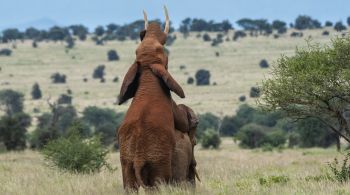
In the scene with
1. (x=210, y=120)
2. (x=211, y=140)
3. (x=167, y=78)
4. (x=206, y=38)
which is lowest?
(x=210, y=120)

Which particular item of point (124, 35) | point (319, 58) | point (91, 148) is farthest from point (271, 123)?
point (124, 35)

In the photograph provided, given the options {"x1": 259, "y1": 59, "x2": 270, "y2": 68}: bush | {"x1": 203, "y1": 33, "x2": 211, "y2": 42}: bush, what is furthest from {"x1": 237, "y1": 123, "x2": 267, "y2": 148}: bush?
{"x1": 203, "y1": 33, "x2": 211, "y2": 42}: bush

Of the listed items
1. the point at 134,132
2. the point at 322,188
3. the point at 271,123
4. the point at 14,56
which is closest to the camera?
the point at 134,132

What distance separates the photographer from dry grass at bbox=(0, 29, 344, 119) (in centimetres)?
7950

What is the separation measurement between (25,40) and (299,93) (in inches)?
5251

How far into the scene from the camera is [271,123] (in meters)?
64.4

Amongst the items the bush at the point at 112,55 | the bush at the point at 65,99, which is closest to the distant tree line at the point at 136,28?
the bush at the point at 112,55

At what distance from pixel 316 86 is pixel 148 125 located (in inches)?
245

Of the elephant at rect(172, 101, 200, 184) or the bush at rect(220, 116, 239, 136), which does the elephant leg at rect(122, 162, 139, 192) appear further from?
the bush at rect(220, 116, 239, 136)

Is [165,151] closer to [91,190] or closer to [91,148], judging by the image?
[91,190]

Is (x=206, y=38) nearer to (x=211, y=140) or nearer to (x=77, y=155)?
(x=211, y=140)

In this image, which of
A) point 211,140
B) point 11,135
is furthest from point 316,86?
point 211,140

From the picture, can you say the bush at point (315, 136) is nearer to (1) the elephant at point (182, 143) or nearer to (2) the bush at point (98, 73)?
(1) the elephant at point (182, 143)

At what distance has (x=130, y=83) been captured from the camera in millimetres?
10758
